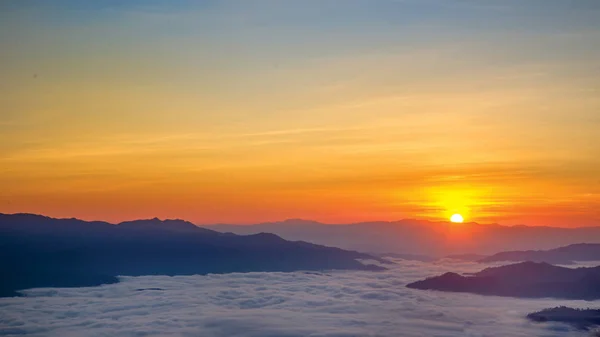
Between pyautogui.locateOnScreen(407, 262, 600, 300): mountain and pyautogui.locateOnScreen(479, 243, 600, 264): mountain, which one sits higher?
pyautogui.locateOnScreen(479, 243, 600, 264): mountain

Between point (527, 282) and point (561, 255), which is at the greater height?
point (561, 255)

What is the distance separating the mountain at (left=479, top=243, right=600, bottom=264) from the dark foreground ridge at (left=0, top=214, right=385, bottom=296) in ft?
101

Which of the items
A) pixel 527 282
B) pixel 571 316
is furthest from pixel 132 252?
pixel 571 316

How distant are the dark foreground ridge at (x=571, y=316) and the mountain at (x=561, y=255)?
71518 millimetres

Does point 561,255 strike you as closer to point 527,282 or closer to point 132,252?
point 527,282

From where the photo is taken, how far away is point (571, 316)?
61688 millimetres

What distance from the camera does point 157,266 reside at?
134m

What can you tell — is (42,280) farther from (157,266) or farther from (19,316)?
(19,316)

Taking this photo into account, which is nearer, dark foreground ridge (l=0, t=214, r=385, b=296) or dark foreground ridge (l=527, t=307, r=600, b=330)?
dark foreground ridge (l=527, t=307, r=600, b=330)

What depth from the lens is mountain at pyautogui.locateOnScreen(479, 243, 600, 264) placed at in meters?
136

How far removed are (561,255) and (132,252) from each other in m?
96.5

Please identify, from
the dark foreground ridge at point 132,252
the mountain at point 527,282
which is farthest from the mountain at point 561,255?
the mountain at point 527,282

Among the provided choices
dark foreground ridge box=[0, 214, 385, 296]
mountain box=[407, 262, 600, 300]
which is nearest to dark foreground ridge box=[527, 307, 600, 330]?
mountain box=[407, 262, 600, 300]

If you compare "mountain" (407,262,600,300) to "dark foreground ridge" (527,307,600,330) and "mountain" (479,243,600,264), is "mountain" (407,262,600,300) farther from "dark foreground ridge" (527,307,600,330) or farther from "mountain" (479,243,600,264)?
"mountain" (479,243,600,264)
